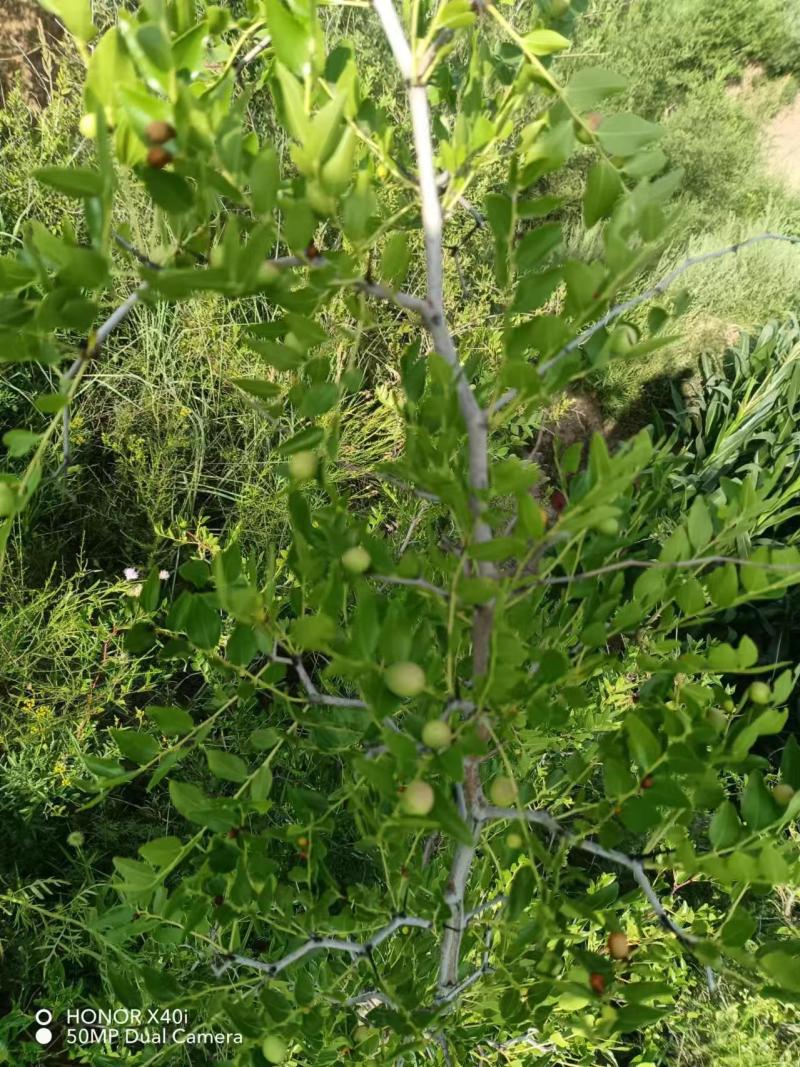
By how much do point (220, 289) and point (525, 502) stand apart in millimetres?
139

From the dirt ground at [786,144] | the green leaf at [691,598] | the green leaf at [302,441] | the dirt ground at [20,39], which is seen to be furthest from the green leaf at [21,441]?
the dirt ground at [786,144]

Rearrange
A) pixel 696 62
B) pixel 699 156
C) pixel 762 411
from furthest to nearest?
pixel 696 62
pixel 699 156
pixel 762 411

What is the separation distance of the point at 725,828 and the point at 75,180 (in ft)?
1.25

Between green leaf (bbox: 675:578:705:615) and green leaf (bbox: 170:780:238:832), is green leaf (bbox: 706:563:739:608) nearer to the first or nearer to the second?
green leaf (bbox: 675:578:705:615)

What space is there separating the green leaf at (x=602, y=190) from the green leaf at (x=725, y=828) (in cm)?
28

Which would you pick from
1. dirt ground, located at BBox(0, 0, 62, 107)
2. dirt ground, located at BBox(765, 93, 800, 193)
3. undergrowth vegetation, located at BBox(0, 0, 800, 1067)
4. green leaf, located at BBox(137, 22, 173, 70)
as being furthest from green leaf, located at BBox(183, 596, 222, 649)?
dirt ground, located at BBox(765, 93, 800, 193)

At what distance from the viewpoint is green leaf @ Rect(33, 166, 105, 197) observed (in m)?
0.22

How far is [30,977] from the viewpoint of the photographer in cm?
104

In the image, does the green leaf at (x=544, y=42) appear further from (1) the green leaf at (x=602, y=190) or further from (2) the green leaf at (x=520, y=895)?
(2) the green leaf at (x=520, y=895)

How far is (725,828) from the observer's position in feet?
1.18

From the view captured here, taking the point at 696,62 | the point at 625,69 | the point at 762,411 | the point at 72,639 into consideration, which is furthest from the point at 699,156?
the point at 72,639

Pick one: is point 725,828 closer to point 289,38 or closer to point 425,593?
point 425,593

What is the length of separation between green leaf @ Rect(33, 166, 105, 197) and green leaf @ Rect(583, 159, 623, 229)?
0.61 ft

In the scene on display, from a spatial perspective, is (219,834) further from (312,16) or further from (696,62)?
(696,62)
